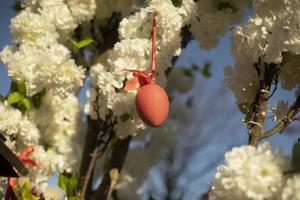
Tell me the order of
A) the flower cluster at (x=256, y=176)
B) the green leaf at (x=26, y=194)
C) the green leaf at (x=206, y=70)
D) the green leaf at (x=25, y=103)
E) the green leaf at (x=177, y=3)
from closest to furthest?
the flower cluster at (x=256, y=176), the green leaf at (x=26, y=194), the green leaf at (x=177, y=3), the green leaf at (x=25, y=103), the green leaf at (x=206, y=70)

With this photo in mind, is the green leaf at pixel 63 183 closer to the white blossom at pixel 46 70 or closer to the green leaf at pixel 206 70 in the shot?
the white blossom at pixel 46 70

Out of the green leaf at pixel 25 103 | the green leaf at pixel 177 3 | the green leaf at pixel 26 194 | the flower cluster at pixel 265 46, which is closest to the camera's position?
the flower cluster at pixel 265 46

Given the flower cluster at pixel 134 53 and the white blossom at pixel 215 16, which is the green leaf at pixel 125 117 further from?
the white blossom at pixel 215 16

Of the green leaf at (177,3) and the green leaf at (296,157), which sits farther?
the green leaf at (177,3)

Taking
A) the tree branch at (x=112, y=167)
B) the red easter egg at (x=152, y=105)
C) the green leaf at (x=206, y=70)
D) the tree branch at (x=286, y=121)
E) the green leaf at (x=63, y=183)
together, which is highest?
the green leaf at (x=206, y=70)

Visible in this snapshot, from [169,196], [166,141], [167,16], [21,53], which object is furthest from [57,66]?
[169,196]

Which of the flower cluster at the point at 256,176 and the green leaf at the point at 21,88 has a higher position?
the green leaf at the point at 21,88

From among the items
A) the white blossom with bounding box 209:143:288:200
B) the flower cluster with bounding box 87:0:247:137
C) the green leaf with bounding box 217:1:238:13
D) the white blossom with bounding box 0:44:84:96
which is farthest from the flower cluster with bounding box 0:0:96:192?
the white blossom with bounding box 209:143:288:200

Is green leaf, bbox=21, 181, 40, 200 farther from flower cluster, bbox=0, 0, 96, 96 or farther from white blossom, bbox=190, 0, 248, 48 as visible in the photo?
white blossom, bbox=190, 0, 248, 48

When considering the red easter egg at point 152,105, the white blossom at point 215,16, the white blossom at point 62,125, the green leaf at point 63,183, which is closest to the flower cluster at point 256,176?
the red easter egg at point 152,105
